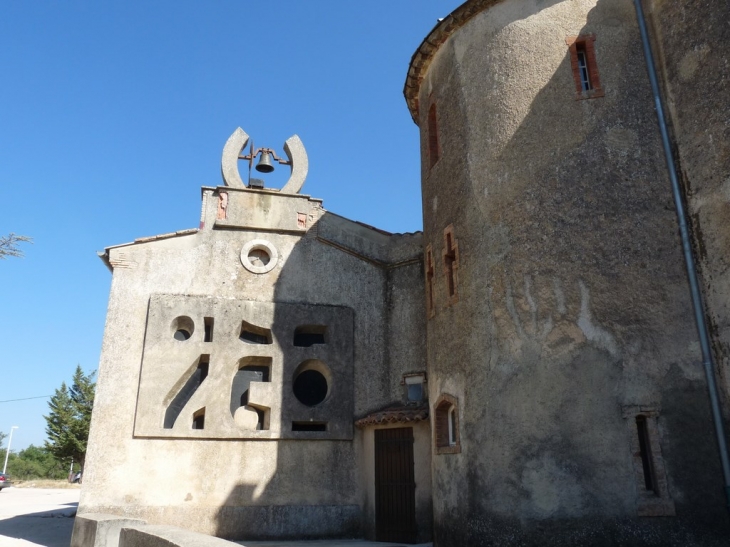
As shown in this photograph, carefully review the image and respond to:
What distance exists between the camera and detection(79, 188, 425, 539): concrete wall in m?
12.9

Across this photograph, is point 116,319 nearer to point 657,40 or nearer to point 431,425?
point 431,425

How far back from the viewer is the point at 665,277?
9.59 meters

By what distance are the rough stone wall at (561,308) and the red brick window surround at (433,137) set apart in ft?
3.71

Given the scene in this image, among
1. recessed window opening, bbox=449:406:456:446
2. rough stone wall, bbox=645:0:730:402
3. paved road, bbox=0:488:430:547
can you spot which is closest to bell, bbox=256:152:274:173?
A: recessed window opening, bbox=449:406:456:446

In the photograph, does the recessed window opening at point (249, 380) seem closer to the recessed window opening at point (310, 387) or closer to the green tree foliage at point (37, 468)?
the recessed window opening at point (310, 387)

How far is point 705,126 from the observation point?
9727mm

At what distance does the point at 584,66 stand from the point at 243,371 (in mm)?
9561

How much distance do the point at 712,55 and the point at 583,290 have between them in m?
4.25

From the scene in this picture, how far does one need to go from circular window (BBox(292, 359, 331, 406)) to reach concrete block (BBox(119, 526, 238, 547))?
17.5ft

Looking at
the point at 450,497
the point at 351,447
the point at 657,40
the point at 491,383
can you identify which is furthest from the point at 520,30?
the point at 351,447

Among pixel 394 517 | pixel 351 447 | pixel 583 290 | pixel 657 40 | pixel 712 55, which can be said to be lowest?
pixel 394 517

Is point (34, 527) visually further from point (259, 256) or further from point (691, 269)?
point (691, 269)

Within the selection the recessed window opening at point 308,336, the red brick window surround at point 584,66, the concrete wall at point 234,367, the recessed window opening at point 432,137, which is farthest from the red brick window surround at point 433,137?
the recessed window opening at point 308,336

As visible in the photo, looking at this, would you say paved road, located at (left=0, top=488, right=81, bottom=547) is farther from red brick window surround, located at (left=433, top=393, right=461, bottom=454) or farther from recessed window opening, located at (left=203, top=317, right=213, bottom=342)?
red brick window surround, located at (left=433, top=393, right=461, bottom=454)
